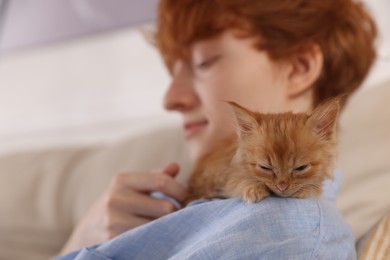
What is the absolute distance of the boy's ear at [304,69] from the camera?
A: 88 cm

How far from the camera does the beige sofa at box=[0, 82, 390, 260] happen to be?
1.17 m

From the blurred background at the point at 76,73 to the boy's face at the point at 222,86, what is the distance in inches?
29.9

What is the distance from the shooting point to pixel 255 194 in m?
0.62

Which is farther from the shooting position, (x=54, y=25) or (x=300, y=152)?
(x=54, y=25)

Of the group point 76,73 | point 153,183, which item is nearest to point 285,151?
point 153,183

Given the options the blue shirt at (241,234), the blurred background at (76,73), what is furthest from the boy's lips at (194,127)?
the blurred background at (76,73)

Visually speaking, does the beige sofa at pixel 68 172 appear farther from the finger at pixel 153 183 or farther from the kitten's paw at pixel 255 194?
the kitten's paw at pixel 255 194

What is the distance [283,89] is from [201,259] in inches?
14.7

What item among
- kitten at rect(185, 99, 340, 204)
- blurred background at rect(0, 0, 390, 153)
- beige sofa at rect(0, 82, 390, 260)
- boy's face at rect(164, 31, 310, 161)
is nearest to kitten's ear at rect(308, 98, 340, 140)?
kitten at rect(185, 99, 340, 204)

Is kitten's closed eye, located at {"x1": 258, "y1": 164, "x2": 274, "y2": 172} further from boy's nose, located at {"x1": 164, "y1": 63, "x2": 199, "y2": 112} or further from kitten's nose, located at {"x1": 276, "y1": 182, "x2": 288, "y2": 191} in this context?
boy's nose, located at {"x1": 164, "y1": 63, "x2": 199, "y2": 112}

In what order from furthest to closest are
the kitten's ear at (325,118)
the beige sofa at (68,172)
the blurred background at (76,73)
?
the blurred background at (76,73) → the beige sofa at (68,172) → the kitten's ear at (325,118)

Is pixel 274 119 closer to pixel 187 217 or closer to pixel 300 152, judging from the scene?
pixel 300 152

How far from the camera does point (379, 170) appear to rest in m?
1.06

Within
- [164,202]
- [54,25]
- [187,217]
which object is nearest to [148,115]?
[54,25]
